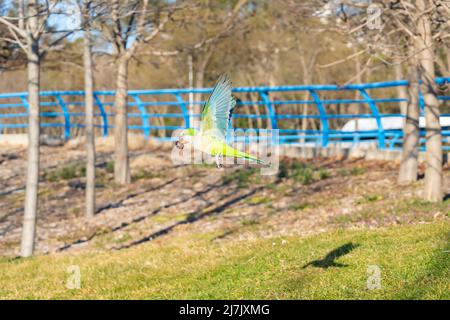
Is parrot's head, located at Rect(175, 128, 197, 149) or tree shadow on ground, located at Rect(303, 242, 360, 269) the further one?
tree shadow on ground, located at Rect(303, 242, 360, 269)

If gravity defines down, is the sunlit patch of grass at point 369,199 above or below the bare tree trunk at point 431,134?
below

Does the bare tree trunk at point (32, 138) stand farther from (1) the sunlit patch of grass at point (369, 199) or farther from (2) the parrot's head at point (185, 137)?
(2) the parrot's head at point (185, 137)

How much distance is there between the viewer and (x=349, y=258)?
8.11 metres

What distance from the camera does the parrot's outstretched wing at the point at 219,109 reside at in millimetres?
5520

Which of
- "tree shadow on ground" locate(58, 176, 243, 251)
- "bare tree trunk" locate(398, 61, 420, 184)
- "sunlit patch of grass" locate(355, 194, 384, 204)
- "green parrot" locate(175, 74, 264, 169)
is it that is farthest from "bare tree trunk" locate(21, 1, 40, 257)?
"bare tree trunk" locate(398, 61, 420, 184)

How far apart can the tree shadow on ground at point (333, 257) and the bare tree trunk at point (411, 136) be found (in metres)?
5.66

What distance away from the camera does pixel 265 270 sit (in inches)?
320

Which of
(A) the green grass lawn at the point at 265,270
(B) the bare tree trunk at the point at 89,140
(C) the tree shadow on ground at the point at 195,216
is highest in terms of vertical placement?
(B) the bare tree trunk at the point at 89,140

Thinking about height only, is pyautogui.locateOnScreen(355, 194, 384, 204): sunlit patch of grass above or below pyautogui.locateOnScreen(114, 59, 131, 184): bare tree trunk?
below

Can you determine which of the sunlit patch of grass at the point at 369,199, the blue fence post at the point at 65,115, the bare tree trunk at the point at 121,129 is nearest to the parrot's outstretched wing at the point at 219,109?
the sunlit patch of grass at the point at 369,199

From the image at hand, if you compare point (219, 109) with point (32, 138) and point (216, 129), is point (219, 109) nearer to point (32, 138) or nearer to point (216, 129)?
point (216, 129)

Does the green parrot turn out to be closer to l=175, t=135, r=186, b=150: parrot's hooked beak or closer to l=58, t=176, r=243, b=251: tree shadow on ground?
l=175, t=135, r=186, b=150: parrot's hooked beak

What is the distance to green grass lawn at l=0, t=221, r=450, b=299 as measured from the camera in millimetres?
7207

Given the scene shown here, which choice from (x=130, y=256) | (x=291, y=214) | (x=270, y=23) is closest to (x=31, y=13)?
(x=130, y=256)
